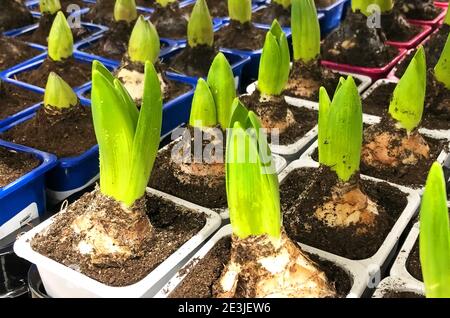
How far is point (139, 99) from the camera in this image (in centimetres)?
173

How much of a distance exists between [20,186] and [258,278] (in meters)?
0.61

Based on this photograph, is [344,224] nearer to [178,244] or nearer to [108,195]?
[178,244]

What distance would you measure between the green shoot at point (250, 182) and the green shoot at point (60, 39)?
3.19ft

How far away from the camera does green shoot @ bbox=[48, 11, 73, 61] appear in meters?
1.71

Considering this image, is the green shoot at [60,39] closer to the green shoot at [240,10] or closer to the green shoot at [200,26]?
the green shoot at [200,26]

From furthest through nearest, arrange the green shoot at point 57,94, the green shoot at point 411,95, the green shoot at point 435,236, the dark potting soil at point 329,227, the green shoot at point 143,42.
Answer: the green shoot at point 143,42 → the green shoot at point 57,94 → the green shoot at point 411,95 → the dark potting soil at point 329,227 → the green shoot at point 435,236

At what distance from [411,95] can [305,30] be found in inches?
16.9

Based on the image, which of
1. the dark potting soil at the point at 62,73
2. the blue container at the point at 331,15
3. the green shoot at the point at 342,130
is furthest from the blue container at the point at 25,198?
the blue container at the point at 331,15

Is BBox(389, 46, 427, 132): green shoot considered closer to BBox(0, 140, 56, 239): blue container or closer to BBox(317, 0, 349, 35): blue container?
BBox(0, 140, 56, 239): blue container

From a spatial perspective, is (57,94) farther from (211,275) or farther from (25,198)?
(211,275)

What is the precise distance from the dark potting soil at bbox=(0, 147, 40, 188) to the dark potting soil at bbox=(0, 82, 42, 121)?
0.30m

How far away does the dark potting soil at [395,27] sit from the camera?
6.84 feet

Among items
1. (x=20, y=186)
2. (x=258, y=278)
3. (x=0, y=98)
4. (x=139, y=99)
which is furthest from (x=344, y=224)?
(x=0, y=98)
